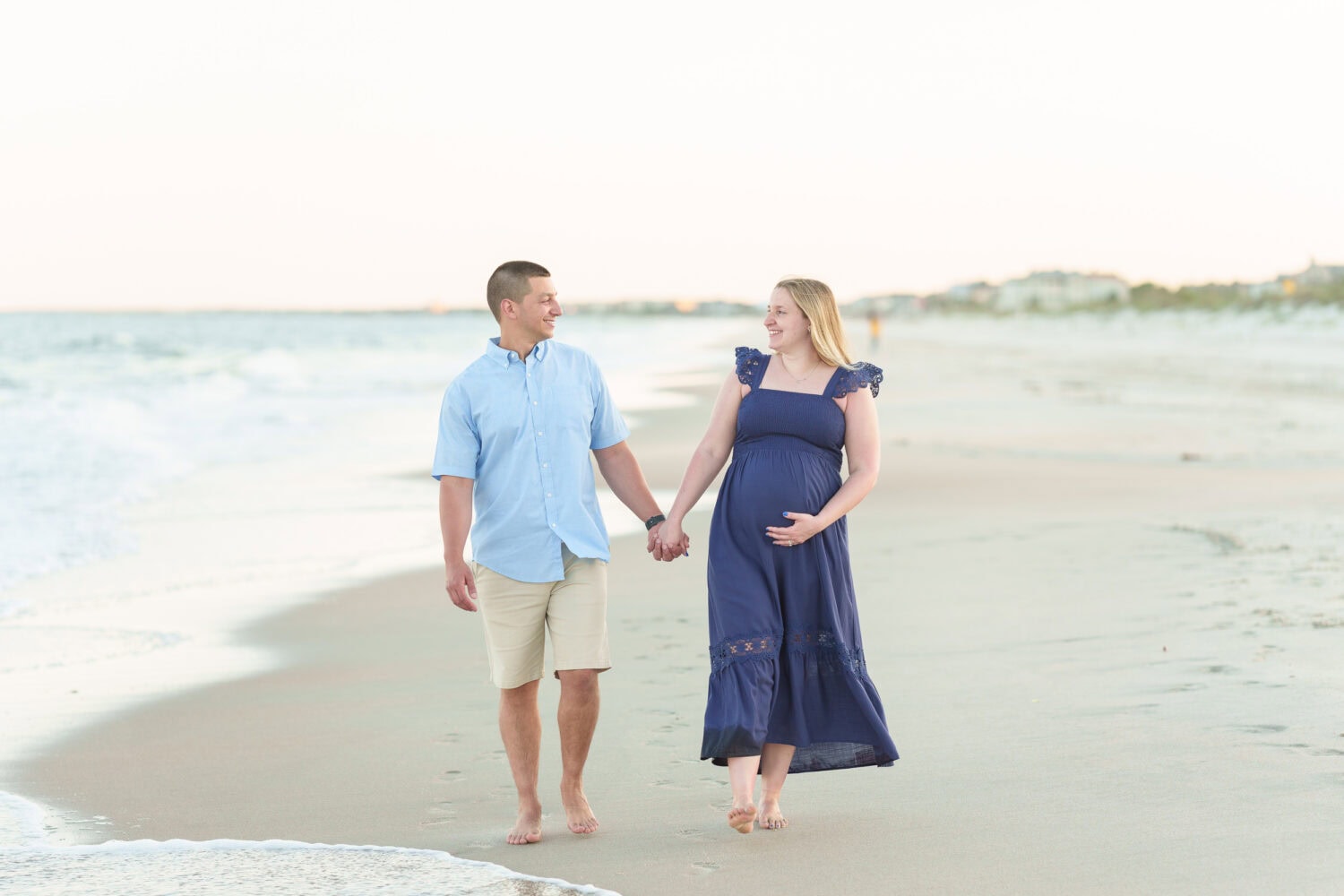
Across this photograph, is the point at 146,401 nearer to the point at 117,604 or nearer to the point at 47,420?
the point at 47,420

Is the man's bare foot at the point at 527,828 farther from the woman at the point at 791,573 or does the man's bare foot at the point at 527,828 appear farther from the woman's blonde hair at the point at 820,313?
the woman's blonde hair at the point at 820,313

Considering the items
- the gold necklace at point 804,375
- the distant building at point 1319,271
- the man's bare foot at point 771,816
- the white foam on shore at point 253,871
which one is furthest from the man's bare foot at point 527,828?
the distant building at point 1319,271

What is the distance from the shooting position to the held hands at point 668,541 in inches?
172

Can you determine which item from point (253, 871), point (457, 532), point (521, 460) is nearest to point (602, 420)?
point (521, 460)

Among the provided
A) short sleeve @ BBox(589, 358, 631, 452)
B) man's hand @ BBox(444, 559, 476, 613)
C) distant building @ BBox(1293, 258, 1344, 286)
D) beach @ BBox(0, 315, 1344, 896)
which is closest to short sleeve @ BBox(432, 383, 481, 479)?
man's hand @ BBox(444, 559, 476, 613)

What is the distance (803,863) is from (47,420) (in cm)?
2186

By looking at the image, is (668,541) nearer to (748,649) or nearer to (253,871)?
(748,649)

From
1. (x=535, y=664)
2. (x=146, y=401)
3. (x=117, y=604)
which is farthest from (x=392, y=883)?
(x=146, y=401)

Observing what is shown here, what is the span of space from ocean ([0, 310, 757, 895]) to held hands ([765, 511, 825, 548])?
1.18m

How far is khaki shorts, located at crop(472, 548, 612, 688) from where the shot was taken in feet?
13.9

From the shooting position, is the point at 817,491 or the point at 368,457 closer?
the point at 817,491

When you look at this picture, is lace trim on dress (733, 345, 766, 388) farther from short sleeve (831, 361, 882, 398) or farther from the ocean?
the ocean

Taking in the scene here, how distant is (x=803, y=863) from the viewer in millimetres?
3846

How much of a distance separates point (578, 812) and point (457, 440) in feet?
3.79
